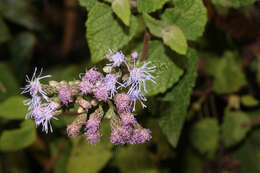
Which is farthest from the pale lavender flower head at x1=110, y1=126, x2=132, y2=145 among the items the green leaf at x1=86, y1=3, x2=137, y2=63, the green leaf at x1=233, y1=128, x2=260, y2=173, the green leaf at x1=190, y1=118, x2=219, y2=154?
the green leaf at x1=233, y1=128, x2=260, y2=173

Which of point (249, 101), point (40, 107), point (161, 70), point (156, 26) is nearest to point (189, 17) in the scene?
point (156, 26)

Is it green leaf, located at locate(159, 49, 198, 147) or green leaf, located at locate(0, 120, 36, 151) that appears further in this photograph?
green leaf, located at locate(0, 120, 36, 151)

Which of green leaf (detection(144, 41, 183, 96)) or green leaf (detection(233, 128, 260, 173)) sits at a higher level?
green leaf (detection(144, 41, 183, 96))

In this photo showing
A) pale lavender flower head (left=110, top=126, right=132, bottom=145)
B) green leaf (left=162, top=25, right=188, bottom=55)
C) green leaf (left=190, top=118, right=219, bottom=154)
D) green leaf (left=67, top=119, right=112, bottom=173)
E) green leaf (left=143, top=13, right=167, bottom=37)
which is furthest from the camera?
green leaf (left=190, top=118, right=219, bottom=154)

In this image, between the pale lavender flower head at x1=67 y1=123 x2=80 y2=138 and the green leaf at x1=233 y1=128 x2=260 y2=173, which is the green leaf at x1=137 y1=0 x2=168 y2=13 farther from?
the green leaf at x1=233 y1=128 x2=260 y2=173

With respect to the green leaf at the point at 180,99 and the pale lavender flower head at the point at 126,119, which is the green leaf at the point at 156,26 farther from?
the pale lavender flower head at the point at 126,119

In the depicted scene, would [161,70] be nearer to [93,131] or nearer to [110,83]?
[110,83]
